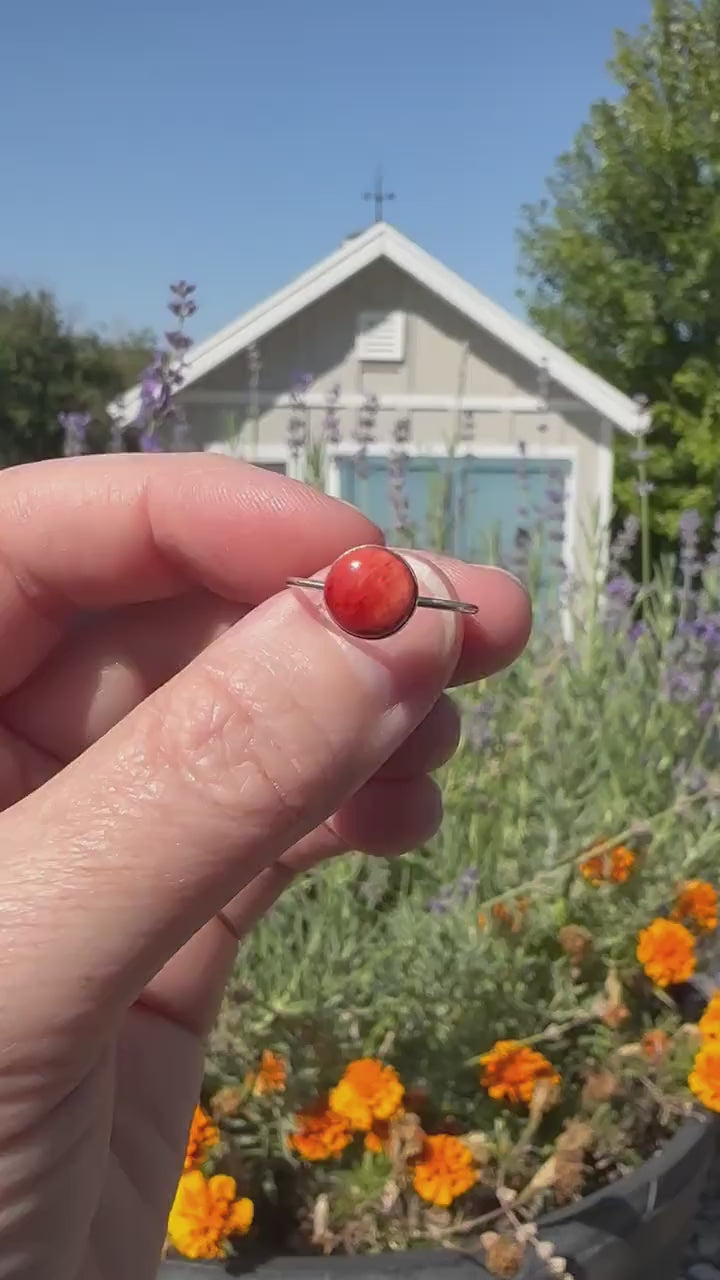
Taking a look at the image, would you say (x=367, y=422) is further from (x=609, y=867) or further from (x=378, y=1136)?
(x=378, y=1136)

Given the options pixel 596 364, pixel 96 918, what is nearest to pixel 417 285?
pixel 596 364

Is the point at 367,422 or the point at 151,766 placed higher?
the point at 367,422

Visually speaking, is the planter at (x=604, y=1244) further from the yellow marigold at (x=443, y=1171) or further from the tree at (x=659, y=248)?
the tree at (x=659, y=248)

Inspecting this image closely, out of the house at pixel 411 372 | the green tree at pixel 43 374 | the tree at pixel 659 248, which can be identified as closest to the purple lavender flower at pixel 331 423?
the house at pixel 411 372

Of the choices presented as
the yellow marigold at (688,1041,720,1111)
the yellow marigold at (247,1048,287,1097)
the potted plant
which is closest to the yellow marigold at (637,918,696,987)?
the potted plant

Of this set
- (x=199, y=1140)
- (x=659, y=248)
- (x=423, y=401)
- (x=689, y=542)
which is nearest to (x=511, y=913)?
(x=199, y=1140)

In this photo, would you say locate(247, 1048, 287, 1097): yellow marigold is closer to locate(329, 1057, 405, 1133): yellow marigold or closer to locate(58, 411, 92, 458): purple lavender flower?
locate(329, 1057, 405, 1133): yellow marigold

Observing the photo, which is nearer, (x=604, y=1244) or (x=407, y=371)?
(x=604, y=1244)
